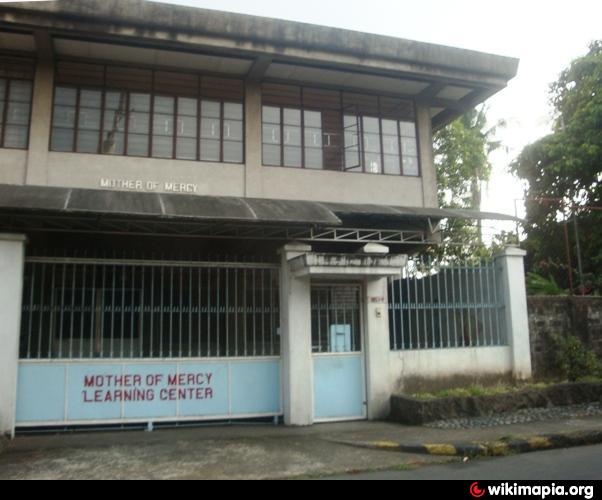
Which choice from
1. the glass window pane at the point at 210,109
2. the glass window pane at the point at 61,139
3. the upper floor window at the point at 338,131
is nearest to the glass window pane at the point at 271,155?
the upper floor window at the point at 338,131

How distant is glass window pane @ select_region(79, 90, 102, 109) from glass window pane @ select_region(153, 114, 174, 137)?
0.99 meters

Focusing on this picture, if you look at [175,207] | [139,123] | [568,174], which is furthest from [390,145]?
[568,174]

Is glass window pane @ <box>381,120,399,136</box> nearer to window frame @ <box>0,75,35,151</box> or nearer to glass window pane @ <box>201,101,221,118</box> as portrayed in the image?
glass window pane @ <box>201,101,221,118</box>

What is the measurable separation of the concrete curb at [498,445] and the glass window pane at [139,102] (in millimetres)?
6809

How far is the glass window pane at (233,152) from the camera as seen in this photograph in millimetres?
10578

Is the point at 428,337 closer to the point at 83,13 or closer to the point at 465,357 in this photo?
the point at 465,357

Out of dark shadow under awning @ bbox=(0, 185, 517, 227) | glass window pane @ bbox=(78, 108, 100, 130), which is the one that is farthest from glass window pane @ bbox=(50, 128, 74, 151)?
dark shadow under awning @ bbox=(0, 185, 517, 227)

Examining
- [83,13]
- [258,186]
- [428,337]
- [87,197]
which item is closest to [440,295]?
[428,337]

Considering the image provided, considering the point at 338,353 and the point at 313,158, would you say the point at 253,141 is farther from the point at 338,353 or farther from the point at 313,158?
the point at 338,353

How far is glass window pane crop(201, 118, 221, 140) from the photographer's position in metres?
10.6

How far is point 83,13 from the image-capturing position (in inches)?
354

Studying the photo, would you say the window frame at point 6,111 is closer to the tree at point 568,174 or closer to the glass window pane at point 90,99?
the glass window pane at point 90,99

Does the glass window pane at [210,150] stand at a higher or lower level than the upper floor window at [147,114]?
lower

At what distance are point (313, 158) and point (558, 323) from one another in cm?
566
